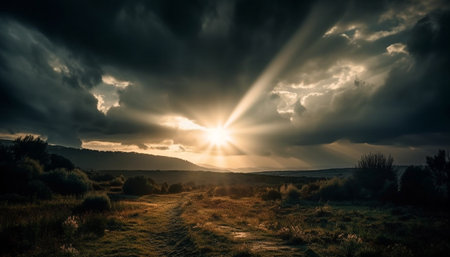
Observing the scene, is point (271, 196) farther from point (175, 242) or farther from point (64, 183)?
point (64, 183)

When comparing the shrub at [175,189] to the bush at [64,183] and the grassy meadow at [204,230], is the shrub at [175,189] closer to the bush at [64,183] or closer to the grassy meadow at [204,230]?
the bush at [64,183]

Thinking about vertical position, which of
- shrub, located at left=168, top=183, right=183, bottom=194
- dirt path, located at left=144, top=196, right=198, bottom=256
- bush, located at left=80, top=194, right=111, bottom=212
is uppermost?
bush, located at left=80, top=194, right=111, bottom=212

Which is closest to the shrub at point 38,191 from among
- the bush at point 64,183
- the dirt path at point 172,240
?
the bush at point 64,183

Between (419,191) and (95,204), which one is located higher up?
(419,191)

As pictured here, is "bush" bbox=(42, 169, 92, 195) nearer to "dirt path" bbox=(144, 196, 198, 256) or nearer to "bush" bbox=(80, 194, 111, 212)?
"bush" bbox=(80, 194, 111, 212)

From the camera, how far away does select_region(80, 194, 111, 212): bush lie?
21.2 meters

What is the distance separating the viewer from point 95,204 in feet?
70.7

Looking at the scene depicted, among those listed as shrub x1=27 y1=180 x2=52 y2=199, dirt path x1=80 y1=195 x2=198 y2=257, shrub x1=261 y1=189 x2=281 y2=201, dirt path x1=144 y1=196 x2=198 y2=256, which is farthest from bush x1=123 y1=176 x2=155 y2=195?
dirt path x1=80 y1=195 x2=198 y2=257

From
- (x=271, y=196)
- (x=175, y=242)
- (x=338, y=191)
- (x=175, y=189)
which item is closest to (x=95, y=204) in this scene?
(x=175, y=242)

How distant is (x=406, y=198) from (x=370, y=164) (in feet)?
40.7

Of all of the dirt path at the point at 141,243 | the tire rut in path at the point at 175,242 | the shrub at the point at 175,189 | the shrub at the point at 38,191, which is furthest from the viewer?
the shrub at the point at 175,189

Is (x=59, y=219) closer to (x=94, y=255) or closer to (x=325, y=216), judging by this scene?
(x=94, y=255)

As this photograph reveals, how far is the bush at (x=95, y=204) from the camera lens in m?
21.2

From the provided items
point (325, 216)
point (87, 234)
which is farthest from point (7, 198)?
point (325, 216)
